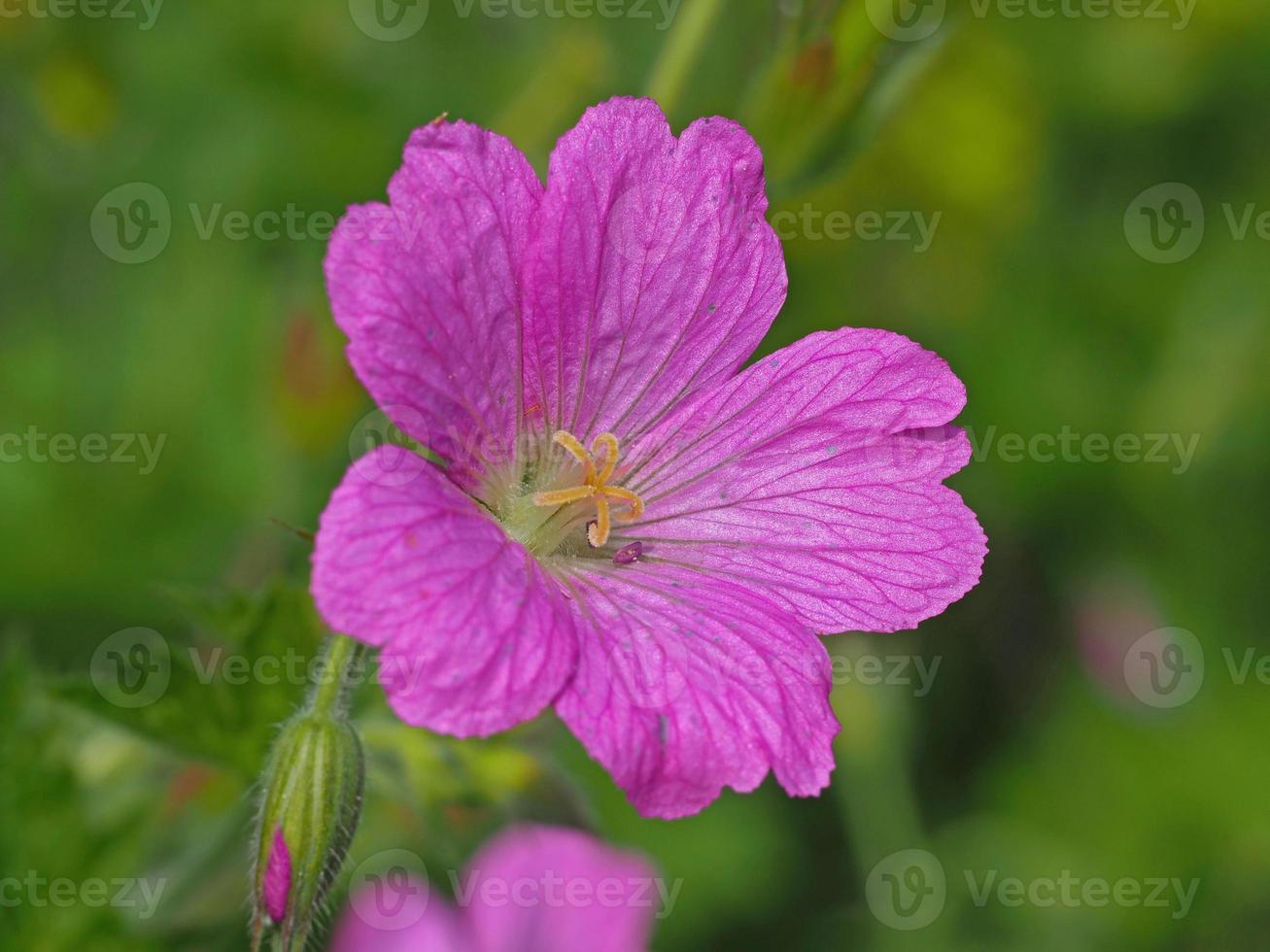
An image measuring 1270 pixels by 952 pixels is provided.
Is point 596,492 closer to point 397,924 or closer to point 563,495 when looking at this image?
point 563,495

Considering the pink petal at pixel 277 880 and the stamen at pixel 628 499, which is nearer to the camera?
the pink petal at pixel 277 880

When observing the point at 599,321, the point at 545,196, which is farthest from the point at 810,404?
the point at 545,196

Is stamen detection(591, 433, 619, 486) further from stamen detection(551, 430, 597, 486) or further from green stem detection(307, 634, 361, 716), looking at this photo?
green stem detection(307, 634, 361, 716)

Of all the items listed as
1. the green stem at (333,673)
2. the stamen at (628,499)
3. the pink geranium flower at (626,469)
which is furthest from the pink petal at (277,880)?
the stamen at (628,499)

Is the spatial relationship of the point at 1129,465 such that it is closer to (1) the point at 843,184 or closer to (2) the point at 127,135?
(1) the point at 843,184

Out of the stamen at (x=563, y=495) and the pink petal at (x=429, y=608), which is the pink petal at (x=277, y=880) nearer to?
the pink petal at (x=429, y=608)

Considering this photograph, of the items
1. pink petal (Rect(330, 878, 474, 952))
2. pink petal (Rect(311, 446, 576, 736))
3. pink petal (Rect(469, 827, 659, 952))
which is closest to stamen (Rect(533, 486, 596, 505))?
pink petal (Rect(311, 446, 576, 736))
